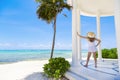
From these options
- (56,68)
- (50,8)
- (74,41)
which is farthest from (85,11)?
(56,68)

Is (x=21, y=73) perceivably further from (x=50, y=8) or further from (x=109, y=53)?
(x=109, y=53)

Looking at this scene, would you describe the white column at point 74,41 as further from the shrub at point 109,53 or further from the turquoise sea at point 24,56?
the turquoise sea at point 24,56

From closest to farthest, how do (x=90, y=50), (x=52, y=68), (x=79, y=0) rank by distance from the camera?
(x=52, y=68) → (x=90, y=50) → (x=79, y=0)

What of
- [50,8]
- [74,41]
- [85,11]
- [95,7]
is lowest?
[74,41]

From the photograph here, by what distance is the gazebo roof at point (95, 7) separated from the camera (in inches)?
326

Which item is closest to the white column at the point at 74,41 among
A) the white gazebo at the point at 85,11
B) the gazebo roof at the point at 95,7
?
the white gazebo at the point at 85,11

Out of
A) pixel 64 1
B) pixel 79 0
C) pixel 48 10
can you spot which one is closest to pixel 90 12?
pixel 79 0

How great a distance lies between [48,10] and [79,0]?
189 centimetres

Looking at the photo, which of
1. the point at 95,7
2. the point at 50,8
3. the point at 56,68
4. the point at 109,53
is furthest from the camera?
the point at 109,53

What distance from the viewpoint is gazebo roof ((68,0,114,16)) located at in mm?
8281

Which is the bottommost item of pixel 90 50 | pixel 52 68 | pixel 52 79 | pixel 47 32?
pixel 52 79

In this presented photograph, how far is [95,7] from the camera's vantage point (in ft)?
30.3

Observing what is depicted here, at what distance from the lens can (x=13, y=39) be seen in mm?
45344

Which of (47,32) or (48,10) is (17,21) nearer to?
(47,32)
